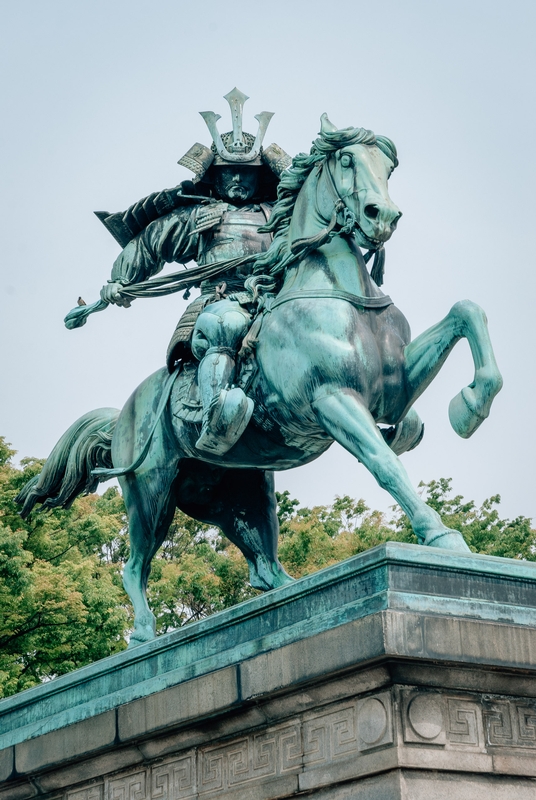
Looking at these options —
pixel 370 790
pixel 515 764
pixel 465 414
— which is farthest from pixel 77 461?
pixel 515 764

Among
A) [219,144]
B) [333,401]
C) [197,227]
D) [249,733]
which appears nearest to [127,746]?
[249,733]

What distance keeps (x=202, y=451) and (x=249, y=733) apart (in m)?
2.56

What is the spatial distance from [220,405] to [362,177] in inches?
67.9

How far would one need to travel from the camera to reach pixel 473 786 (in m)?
6.71

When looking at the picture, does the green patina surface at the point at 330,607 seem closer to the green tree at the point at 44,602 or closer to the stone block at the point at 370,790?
the stone block at the point at 370,790

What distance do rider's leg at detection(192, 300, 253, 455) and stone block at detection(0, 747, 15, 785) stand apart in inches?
93.4

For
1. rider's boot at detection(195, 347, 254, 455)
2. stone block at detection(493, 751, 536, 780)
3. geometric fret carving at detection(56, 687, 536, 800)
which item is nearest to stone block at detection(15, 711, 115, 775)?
geometric fret carving at detection(56, 687, 536, 800)

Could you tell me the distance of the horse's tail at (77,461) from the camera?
439 inches

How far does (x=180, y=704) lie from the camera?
7977 millimetres

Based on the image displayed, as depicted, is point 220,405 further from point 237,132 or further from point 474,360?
point 237,132

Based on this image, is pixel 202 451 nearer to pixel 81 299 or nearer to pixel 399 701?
pixel 81 299

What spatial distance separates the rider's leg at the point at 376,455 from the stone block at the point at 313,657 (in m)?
1.07

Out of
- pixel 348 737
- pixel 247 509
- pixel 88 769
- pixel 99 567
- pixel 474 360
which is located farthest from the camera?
pixel 99 567

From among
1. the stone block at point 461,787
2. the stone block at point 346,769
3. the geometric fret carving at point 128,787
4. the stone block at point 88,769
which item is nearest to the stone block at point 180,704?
the stone block at point 88,769
